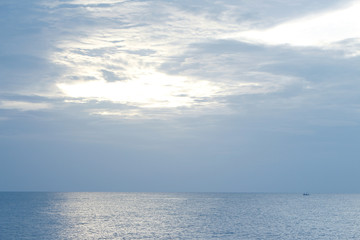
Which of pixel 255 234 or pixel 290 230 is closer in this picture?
pixel 255 234

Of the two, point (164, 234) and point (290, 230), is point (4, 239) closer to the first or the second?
point (164, 234)

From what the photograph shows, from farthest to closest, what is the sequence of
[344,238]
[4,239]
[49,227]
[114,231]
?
[49,227] < [114,231] < [344,238] < [4,239]

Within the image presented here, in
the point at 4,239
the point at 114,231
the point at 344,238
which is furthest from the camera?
the point at 114,231

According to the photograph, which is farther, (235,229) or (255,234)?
(235,229)

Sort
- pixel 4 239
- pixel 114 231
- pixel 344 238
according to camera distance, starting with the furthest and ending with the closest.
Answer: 1. pixel 114 231
2. pixel 344 238
3. pixel 4 239

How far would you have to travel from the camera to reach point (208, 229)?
289 ft

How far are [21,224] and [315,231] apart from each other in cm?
6777

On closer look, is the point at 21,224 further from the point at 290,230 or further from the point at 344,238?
the point at 344,238

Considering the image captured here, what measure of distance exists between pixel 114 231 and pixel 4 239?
21392mm

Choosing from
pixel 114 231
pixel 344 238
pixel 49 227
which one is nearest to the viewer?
pixel 344 238

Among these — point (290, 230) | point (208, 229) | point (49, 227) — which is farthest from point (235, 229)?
point (49, 227)

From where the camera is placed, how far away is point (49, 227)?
3558 inches

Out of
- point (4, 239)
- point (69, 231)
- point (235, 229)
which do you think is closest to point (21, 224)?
point (69, 231)

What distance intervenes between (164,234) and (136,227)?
1371cm
